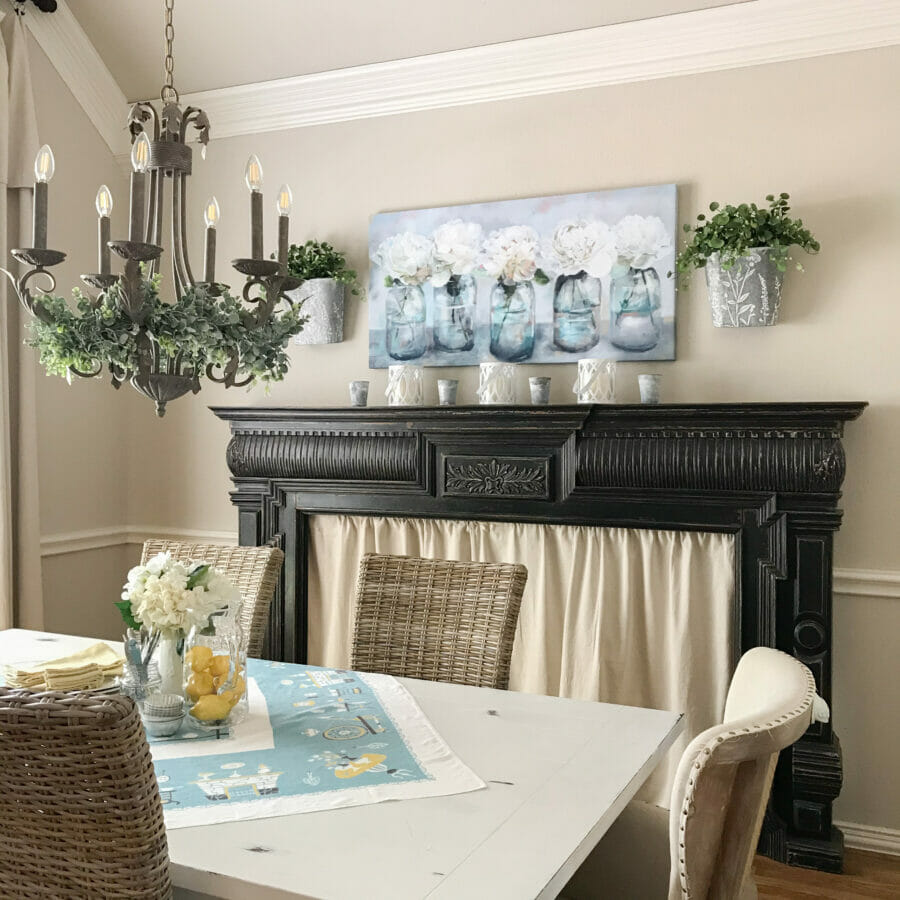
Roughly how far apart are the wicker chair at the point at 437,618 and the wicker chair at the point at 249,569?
0.30 meters

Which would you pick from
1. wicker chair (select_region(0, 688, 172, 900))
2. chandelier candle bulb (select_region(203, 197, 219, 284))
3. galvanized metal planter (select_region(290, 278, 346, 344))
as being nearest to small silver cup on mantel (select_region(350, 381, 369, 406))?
galvanized metal planter (select_region(290, 278, 346, 344))

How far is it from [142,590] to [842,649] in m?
2.28

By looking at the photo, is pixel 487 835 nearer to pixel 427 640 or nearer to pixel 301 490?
pixel 427 640

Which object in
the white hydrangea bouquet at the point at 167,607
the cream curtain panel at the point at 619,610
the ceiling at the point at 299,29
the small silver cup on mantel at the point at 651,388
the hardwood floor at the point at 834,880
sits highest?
the ceiling at the point at 299,29

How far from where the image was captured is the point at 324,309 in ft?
12.0

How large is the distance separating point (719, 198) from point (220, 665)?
2335mm

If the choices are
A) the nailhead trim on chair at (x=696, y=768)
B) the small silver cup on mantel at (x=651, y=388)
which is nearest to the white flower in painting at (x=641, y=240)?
the small silver cup on mantel at (x=651, y=388)

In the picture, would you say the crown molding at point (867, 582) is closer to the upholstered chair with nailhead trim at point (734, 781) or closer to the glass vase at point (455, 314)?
the glass vase at point (455, 314)

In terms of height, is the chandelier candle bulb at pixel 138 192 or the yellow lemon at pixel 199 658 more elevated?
the chandelier candle bulb at pixel 138 192

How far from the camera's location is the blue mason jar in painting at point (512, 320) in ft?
11.2

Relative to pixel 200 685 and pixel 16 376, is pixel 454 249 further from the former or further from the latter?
pixel 200 685

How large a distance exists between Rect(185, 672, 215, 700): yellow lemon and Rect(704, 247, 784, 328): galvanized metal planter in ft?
6.81

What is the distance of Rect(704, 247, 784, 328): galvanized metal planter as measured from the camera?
2977 mm

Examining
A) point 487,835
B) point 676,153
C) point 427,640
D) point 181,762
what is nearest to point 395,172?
point 676,153
